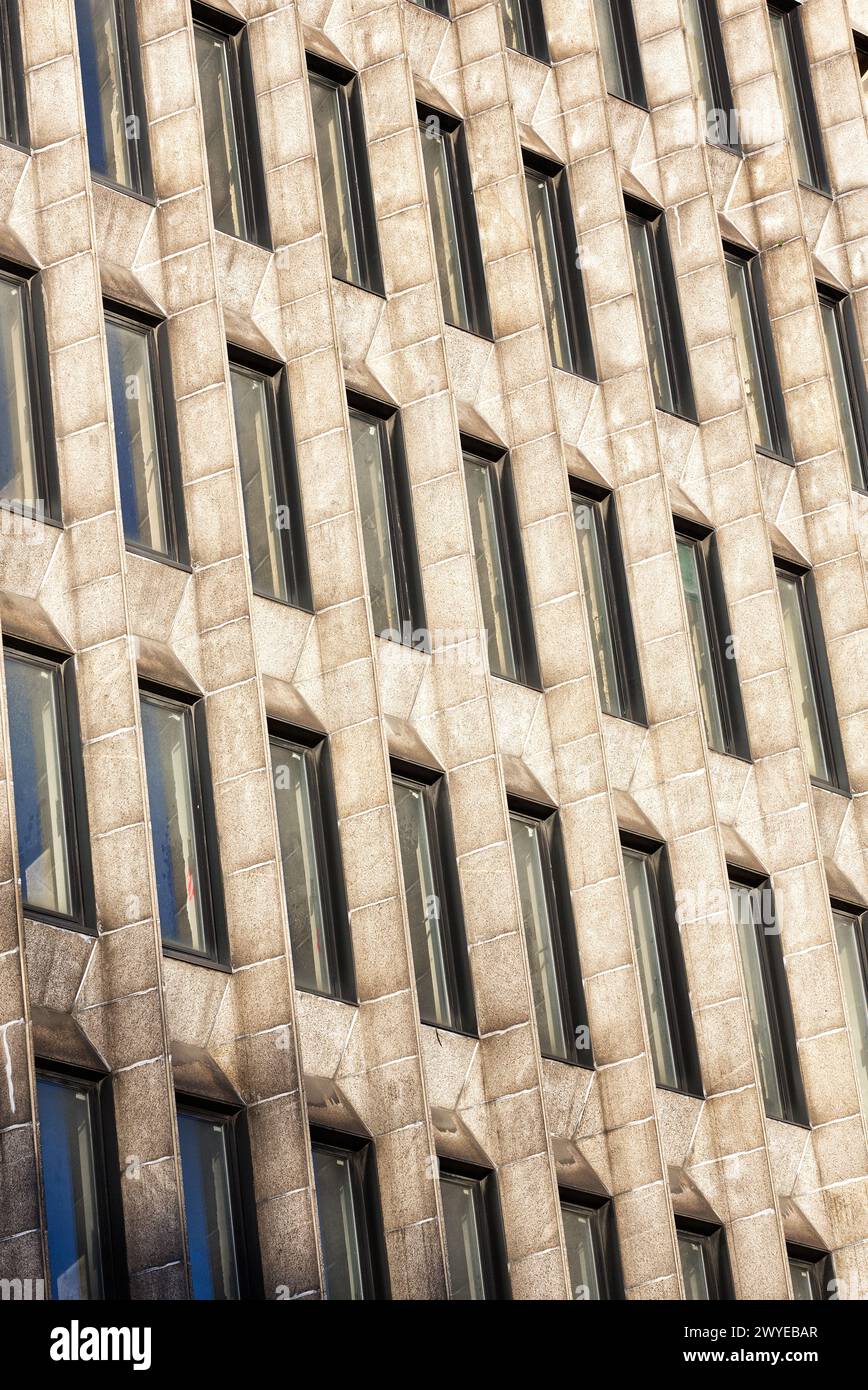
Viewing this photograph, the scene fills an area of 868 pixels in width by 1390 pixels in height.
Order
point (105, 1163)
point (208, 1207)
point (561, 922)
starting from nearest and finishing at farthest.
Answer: point (105, 1163) < point (208, 1207) < point (561, 922)

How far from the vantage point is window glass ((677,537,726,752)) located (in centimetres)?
4219

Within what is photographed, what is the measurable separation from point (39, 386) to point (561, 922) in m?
10.6

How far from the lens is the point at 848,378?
48.0 meters

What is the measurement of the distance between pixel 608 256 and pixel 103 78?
31.7 ft

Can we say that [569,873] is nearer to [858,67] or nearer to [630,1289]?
[630,1289]

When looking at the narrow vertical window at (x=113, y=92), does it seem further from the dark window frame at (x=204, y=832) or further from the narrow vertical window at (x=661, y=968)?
the narrow vertical window at (x=661, y=968)

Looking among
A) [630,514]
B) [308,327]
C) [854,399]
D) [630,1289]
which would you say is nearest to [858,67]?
[854,399]

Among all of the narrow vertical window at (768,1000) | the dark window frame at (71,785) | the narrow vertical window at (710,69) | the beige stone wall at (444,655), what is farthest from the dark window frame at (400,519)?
the narrow vertical window at (710,69)

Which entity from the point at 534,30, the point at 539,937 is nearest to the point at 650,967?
the point at 539,937

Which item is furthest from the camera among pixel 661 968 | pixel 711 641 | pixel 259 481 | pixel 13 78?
pixel 711 641

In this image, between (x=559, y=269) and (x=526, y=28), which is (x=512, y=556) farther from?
→ (x=526, y=28)

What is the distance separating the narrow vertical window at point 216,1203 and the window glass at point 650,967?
8.25 m

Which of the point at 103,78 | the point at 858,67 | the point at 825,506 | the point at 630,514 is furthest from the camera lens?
the point at 858,67

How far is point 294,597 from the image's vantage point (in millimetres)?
36312
